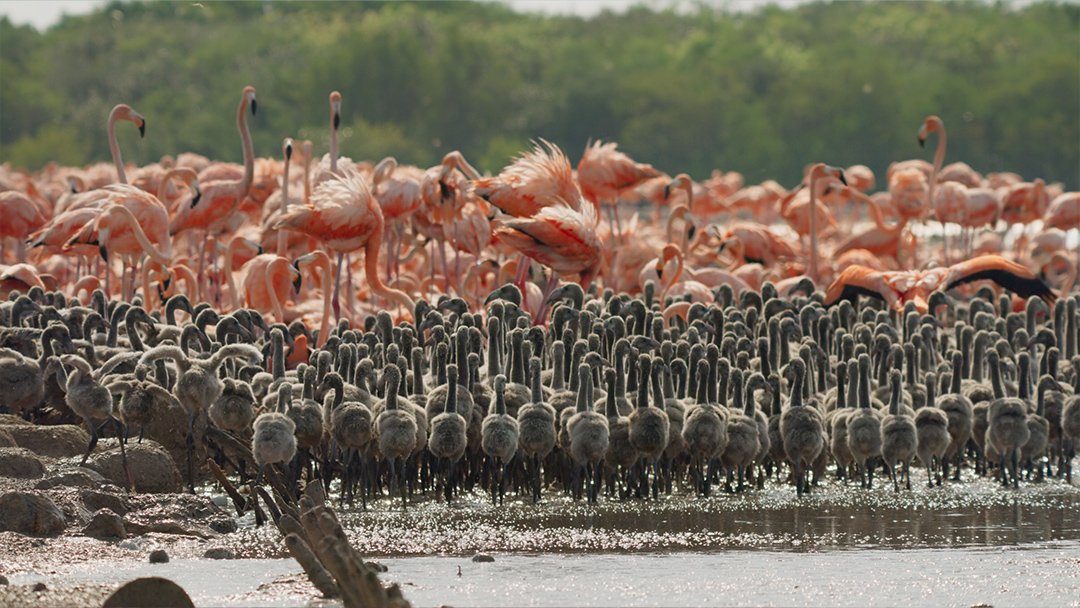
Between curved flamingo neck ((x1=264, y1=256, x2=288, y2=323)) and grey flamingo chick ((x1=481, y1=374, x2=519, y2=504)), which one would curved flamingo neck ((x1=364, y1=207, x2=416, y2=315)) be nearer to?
curved flamingo neck ((x1=264, y1=256, x2=288, y2=323))

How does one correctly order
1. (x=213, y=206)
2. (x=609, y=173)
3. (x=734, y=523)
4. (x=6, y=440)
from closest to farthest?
(x=734, y=523) < (x=6, y=440) < (x=213, y=206) < (x=609, y=173)

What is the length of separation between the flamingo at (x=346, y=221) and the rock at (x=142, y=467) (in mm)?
4212

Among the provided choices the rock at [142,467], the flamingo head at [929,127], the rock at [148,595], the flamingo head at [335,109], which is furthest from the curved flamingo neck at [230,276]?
the flamingo head at [929,127]

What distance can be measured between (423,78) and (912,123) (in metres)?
14.8

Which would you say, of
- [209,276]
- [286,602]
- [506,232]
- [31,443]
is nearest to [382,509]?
[31,443]

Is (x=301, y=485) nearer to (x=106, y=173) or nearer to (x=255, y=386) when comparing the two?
(x=255, y=386)

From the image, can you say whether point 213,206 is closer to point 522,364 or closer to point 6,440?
point 522,364

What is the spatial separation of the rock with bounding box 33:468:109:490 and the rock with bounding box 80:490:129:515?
0.52ft

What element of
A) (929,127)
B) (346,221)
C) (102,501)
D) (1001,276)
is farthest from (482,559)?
(929,127)

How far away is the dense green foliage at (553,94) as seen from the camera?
5297 cm

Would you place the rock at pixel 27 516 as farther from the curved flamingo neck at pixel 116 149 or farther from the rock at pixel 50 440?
the curved flamingo neck at pixel 116 149

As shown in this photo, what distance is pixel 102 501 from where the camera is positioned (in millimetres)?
8984

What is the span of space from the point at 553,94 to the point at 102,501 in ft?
166

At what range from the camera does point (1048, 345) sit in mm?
12320
